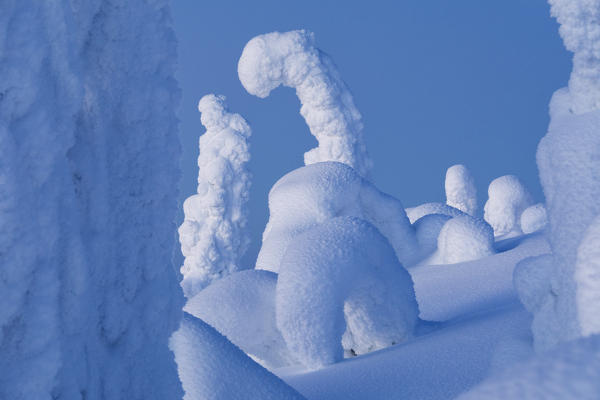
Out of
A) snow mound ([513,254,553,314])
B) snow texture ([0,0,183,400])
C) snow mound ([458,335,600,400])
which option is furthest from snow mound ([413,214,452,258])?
snow mound ([458,335,600,400])

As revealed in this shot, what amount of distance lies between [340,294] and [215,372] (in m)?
0.96

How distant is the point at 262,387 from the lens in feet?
6.95

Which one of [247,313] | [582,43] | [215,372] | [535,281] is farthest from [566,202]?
[247,313]

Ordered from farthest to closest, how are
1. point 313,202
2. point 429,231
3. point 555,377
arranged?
1. point 429,231
2. point 313,202
3. point 555,377

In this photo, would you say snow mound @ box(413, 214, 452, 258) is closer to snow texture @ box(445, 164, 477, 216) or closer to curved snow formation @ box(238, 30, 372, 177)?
curved snow formation @ box(238, 30, 372, 177)

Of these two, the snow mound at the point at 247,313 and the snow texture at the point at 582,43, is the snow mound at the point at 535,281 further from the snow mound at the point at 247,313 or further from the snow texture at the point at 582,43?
the snow mound at the point at 247,313

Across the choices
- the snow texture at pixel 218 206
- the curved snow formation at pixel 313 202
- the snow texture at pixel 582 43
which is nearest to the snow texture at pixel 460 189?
the snow texture at pixel 218 206

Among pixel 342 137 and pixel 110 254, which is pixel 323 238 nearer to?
pixel 110 254

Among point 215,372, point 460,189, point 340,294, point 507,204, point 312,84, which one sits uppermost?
point 312,84

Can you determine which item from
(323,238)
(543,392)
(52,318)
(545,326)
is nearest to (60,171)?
(52,318)

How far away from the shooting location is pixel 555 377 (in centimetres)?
51

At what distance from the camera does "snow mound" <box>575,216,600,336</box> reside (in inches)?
37.4

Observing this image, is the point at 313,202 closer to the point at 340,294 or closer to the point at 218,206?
the point at 340,294

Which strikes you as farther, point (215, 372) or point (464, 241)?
point (464, 241)
